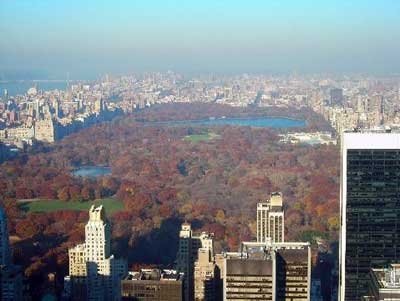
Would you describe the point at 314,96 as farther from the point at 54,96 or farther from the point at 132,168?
the point at 54,96

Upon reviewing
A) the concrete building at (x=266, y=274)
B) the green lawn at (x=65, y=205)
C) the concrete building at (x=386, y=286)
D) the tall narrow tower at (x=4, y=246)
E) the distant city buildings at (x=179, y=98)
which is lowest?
the green lawn at (x=65, y=205)

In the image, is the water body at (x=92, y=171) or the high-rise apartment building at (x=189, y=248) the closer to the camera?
the high-rise apartment building at (x=189, y=248)

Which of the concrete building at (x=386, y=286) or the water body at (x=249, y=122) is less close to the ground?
the concrete building at (x=386, y=286)

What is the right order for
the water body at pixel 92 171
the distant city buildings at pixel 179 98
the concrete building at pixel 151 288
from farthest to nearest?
the water body at pixel 92 171
the distant city buildings at pixel 179 98
the concrete building at pixel 151 288

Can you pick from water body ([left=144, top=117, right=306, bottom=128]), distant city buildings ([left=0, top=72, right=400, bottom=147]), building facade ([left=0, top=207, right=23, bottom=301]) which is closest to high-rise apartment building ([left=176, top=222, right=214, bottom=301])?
building facade ([left=0, top=207, right=23, bottom=301])

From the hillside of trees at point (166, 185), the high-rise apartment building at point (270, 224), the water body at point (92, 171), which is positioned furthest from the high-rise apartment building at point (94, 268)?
the water body at point (92, 171)

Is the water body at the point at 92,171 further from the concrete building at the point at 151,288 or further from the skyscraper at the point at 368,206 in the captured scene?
the skyscraper at the point at 368,206

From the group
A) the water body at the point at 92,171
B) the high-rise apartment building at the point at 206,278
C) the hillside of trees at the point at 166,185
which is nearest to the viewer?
the high-rise apartment building at the point at 206,278
